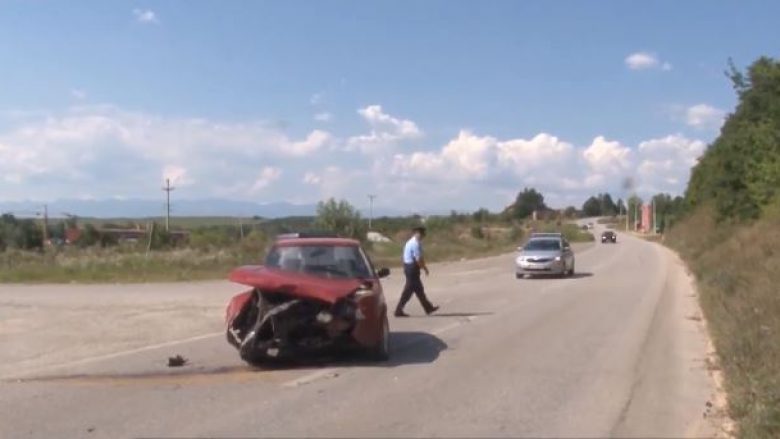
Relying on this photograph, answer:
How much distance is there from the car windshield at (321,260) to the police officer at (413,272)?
5962 mm

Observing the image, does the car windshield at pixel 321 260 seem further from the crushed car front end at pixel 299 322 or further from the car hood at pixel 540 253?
the car hood at pixel 540 253

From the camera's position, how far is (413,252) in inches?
819

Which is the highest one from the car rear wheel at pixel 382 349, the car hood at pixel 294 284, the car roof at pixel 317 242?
the car roof at pixel 317 242

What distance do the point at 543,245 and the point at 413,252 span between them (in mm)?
17295

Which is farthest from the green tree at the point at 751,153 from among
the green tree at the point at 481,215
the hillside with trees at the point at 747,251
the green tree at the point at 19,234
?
the green tree at the point at 481,215

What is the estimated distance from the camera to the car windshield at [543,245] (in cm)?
3725

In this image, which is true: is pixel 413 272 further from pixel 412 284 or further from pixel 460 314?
pixel 460 314

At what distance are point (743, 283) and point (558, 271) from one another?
1638 centimetres

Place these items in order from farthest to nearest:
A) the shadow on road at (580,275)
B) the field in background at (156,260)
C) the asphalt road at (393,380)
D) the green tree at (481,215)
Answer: the green tree at (481,215)
the field in background at (156,260)
the shadow on road at (580,275)
the asphalt road at (393,380)

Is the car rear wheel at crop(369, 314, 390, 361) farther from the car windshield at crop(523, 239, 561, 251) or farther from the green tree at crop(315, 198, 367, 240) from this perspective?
the green tree at crop(315, 198, 367, 240)

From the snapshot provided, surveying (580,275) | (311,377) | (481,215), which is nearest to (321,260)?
(311,377)

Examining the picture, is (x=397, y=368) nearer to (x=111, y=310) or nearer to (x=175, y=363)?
(x=175, y=363)

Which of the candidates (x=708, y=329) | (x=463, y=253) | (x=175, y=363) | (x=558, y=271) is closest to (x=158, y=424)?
(x=175, y=363)

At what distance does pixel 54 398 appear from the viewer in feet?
35.2
